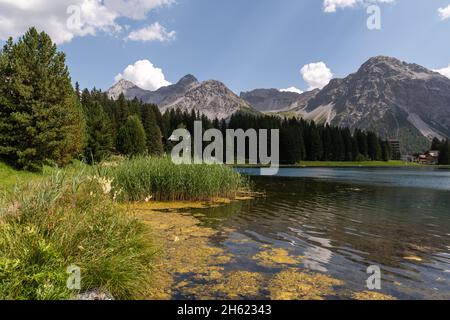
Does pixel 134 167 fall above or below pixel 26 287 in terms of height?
above

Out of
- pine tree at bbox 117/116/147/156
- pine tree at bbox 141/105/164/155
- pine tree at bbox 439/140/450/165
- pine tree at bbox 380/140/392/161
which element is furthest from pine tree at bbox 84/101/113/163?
pine tree at bbox 439/140/450/165

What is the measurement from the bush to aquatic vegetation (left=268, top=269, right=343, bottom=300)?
3738mm

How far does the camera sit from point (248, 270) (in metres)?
12.0

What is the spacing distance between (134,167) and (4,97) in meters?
22.6

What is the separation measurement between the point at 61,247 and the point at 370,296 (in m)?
8.23

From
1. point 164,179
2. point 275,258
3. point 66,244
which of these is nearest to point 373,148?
point 164,179

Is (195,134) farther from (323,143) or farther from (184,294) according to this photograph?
A: (184,294)

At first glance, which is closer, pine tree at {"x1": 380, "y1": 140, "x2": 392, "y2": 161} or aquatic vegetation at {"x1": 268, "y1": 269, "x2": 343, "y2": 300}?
aquatic vegetation at {"x1": 268, "y1": 269, "x2": 343, "y2": 300}

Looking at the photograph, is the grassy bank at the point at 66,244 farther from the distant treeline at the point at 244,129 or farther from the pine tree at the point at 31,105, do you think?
the distant treeline at the point at 244,129

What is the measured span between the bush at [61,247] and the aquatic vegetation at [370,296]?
5803 mm

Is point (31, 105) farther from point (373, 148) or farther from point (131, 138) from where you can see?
point (373, 148)

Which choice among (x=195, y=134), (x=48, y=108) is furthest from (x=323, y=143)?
(x=48, y=108)

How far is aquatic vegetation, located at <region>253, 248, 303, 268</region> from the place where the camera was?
1288 centimetres

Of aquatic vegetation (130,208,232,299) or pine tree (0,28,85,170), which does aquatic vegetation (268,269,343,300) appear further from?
pine tree (0,28,85,170)
